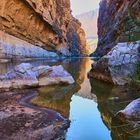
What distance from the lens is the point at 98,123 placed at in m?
8.30

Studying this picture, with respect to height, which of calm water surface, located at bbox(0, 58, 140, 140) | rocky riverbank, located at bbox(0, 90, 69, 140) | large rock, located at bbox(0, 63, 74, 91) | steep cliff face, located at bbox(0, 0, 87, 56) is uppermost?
steep cliff face, located at bbox(0, 0, 87, 56)

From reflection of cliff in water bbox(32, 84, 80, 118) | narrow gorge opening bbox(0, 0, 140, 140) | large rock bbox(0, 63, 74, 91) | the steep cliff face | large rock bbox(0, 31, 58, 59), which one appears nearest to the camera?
narrow gorge opening bbox(0, 0, 140, 140)

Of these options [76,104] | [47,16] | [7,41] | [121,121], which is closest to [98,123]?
[121,121]

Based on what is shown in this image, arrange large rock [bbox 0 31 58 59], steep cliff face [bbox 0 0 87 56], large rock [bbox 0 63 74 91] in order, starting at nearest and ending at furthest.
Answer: large rock [bbox 0 63 74 91] → large rock [bbox 0 31 58 59] → steep cliff face [bbox 0 0 87 56]

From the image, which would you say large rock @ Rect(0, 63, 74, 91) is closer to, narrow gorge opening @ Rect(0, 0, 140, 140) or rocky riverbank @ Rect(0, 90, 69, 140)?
narrow gorge opening @ Rect(0, 0, 140, 140)

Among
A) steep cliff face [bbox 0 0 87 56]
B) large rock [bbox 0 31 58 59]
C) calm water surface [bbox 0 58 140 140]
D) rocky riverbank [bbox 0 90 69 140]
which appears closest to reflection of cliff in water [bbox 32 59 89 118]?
calm water surface [bbox 0 58 140 140]

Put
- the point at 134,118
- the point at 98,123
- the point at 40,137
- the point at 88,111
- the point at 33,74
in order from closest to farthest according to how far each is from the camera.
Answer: the point at 40,137 < the point at 134,118 < the point at 98,123 < the point at 88,111 < the point at 33,74

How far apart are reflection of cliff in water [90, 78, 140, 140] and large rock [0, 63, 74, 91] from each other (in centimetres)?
181

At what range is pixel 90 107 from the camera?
34.7 feet

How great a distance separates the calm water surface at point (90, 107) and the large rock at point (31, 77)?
69 centimetres

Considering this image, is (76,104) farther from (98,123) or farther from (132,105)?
(132,105)

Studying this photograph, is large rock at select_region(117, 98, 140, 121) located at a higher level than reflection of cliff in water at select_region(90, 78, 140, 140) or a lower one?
higher

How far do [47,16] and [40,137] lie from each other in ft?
136

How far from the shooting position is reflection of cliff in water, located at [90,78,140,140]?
23.3 ft
